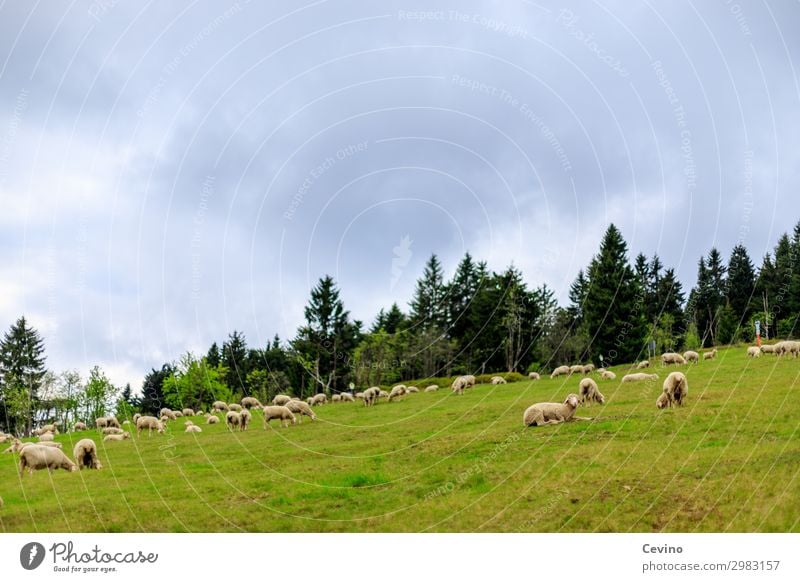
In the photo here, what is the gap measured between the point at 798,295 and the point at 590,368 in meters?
38.6

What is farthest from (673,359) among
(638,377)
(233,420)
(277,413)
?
(233,420)

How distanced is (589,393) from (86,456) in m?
17.8

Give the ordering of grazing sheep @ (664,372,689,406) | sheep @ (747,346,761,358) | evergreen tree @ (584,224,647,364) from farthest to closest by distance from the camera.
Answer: evergreen tree @ (584,224,647,364) < sheep @ (747,346,761,358) < grazing sheep @ (664,372,689,406)

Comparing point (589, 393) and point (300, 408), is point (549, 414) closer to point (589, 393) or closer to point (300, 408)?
point (589, 393)

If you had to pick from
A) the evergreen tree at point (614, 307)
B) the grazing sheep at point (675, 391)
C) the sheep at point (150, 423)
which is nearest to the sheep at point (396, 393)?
the sheep at point (150, 423)

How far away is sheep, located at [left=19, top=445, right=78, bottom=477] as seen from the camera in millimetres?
17781

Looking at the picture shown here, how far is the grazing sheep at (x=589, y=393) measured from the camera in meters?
21.5

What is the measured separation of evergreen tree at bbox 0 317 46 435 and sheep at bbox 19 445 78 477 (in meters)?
44.8

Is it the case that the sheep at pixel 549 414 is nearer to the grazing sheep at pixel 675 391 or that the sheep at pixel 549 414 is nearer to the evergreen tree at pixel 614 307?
the grazing sheep at pixel 675 391

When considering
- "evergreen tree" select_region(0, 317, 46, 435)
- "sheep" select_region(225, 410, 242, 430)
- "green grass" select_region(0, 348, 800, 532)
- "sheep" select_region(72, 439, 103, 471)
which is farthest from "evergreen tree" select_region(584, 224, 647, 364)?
"evergreen tree" select_region(0, 317, 46, 435)

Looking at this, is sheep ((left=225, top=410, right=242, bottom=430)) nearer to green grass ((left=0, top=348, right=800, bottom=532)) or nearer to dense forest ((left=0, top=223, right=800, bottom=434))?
green grass ((left=0, top=348, right=800, bottom=532))

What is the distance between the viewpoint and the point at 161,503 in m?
12.1

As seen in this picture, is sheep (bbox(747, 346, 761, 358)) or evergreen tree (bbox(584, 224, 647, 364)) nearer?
sheep (bbox(747, 346, 761, 358))

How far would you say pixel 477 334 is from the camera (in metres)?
70.8
